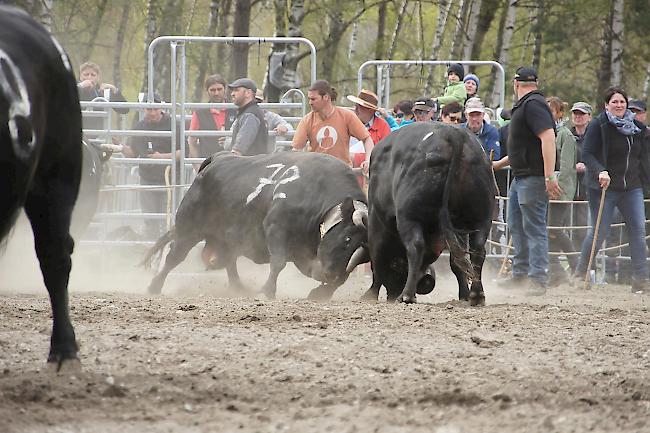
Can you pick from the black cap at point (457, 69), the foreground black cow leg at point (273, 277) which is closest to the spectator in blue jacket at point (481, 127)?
the black cap at point (457, 69)

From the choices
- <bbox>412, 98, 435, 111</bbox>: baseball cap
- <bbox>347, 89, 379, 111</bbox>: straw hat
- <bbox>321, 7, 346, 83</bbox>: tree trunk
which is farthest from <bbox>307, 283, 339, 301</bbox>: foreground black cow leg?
<bbox>321, 7, 346, 83</bbox>: tree trunk

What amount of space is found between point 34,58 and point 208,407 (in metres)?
1.86

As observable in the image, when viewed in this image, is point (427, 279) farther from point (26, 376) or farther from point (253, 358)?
point (26, 376)

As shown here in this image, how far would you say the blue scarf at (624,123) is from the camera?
13039 millimetres

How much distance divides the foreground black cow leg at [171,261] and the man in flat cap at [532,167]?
3193 millimetres

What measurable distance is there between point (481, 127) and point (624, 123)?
1582 millimetres

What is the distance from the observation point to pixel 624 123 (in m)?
13.1

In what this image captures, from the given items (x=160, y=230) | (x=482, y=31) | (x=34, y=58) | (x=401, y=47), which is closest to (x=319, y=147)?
(x=160, y=230)

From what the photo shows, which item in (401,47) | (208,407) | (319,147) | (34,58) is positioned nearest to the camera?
(208,407)

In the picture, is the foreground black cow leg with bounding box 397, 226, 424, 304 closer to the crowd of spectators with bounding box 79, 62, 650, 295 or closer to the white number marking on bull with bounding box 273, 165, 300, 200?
the crowd of spectators with bounding box 79, 62, 650, 295

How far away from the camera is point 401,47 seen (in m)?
39.5

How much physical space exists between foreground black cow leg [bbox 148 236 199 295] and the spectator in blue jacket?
11.1 feet

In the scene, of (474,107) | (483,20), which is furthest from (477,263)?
(483,20)

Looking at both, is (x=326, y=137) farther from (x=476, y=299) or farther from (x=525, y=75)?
(x=476, y=299)
